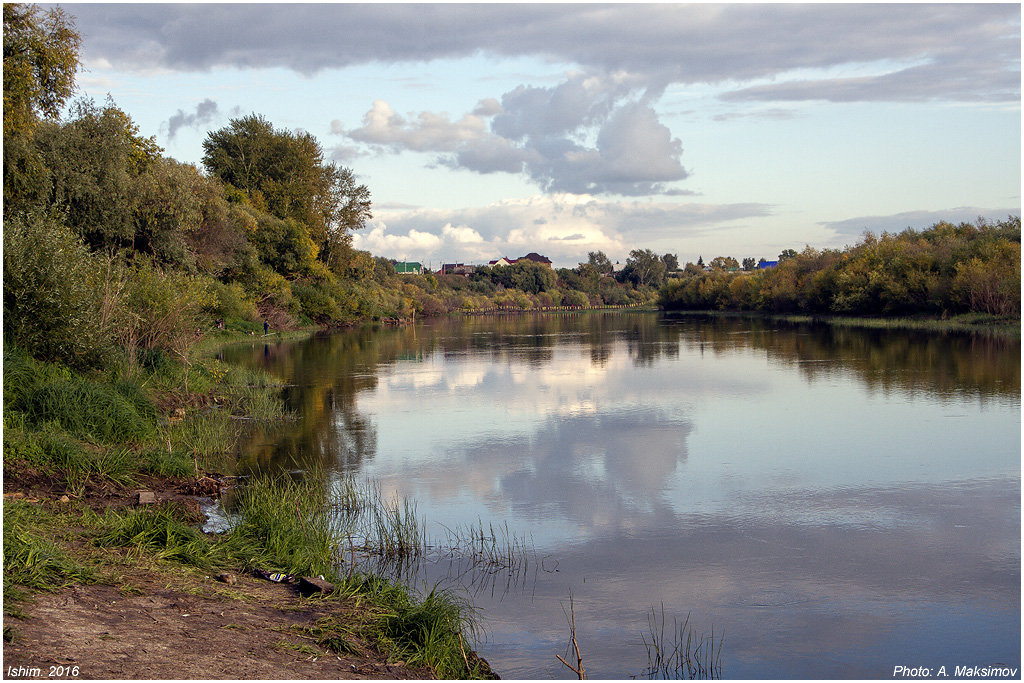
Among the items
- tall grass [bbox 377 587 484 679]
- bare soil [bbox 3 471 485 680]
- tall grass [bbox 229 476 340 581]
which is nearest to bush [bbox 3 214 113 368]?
tall grass [bbox 229 476 340 581]

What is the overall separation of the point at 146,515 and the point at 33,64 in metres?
13.3

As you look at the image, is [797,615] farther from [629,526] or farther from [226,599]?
[226,599]

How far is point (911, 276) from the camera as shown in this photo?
6372 cm

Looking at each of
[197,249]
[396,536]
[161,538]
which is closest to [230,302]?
[197,249]

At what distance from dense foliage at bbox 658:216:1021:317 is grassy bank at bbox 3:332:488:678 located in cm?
5140

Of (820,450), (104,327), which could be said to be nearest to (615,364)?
(820,450)

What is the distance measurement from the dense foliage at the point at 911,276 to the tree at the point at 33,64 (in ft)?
169

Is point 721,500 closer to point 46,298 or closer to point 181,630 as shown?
point 181,630

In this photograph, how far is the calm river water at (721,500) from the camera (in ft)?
26.3

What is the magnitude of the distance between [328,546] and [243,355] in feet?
96.6

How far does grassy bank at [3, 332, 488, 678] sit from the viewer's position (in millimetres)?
7086

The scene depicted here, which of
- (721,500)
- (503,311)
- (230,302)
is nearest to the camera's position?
(721,500)

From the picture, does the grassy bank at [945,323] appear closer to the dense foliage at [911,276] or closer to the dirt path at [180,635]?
the dense foliage at [911,276]

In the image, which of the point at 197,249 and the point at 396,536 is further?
the point at 197,249
